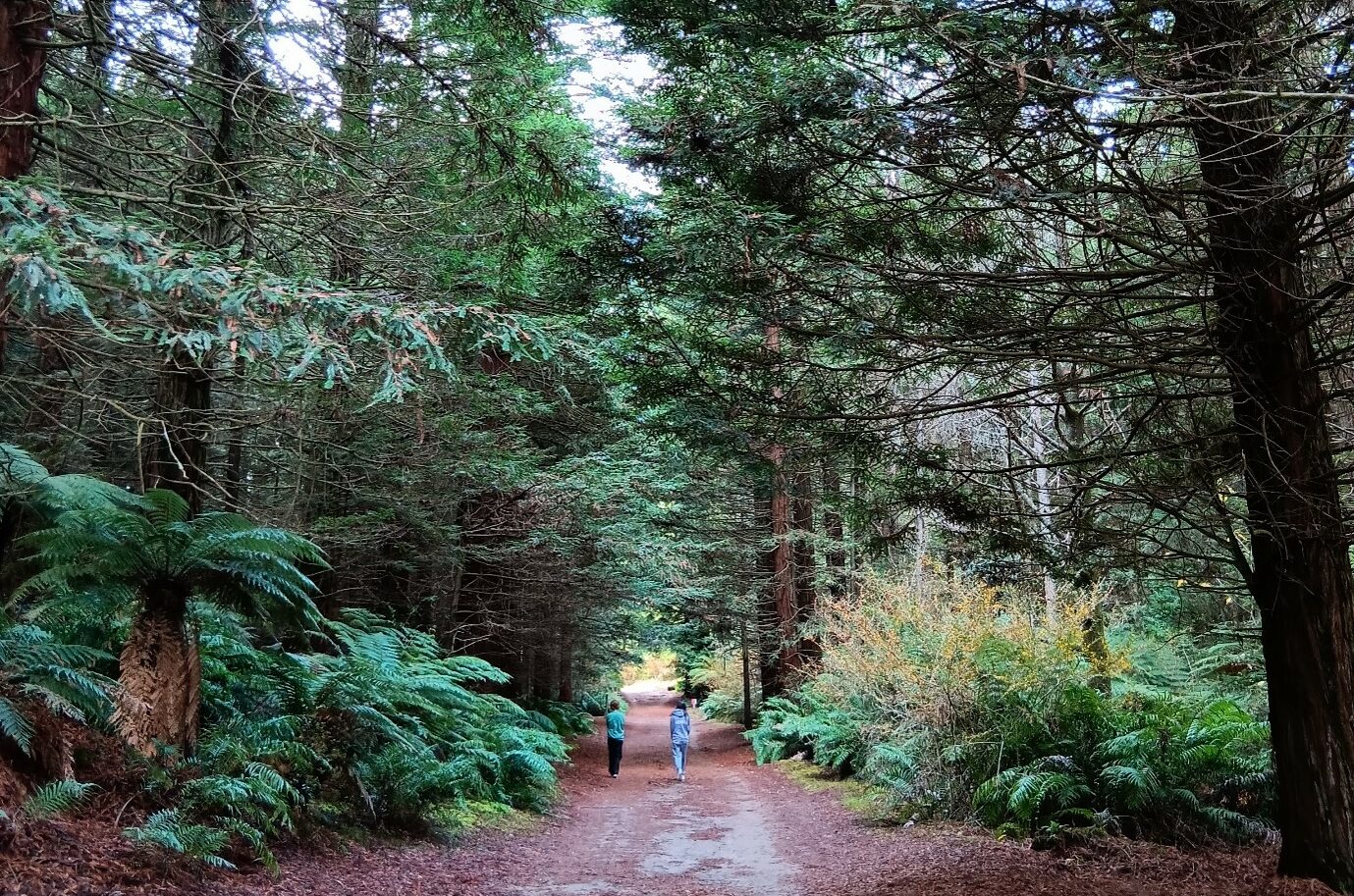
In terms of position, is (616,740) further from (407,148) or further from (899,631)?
(407,148)

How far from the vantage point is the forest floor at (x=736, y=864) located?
5918 mm

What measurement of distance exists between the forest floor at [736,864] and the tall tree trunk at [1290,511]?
0.55 metres

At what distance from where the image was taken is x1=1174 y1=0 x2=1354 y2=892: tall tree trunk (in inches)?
199

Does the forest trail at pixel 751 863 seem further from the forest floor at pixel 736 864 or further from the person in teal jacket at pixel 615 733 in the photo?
the person in teal jacket at pixel 615 733

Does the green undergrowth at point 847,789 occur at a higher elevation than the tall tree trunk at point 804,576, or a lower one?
lower

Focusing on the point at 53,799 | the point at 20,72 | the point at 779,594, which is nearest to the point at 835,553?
the point at 779,594

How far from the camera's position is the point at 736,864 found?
28.8 feet

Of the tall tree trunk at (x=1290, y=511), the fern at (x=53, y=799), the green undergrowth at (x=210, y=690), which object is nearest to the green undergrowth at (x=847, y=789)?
the green undergrowth at (x=210, y=690)

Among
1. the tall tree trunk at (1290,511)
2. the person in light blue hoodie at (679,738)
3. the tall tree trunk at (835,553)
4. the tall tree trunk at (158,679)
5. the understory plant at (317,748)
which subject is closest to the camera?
the tall tree trunk at (1290,511)

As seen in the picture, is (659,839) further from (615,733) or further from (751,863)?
(615,733)

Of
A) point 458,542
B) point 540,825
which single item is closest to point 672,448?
point 458,542

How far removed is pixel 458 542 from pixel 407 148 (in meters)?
6.76

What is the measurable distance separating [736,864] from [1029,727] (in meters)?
3.24

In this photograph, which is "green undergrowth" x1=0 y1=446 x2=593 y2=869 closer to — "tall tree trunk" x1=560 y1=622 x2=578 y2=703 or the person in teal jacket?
the person in teal jacket
